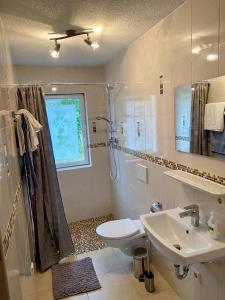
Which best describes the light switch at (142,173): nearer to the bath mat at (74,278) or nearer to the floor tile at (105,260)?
the floor tile at (105,260)

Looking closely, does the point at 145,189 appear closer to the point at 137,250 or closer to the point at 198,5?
the point at 137,250

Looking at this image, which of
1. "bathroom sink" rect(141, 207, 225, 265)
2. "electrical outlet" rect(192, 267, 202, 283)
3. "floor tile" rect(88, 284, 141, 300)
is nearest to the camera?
"bathroom sink" rect(141, 207, 225, 265)

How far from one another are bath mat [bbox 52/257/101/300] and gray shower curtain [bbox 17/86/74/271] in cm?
17

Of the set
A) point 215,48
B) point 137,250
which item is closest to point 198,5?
point 215,48

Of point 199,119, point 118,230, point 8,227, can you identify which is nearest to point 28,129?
point 8,227

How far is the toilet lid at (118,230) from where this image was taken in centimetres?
244

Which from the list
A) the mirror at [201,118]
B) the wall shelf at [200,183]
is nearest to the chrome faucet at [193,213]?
the wall shelf at [200,183]

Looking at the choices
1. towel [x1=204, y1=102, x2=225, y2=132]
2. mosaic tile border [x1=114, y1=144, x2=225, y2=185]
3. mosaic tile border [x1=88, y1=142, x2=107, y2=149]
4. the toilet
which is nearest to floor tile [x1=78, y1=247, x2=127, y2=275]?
the toilet

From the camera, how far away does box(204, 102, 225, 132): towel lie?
157 centimetres

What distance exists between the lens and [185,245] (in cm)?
183

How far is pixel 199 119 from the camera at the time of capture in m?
1.78

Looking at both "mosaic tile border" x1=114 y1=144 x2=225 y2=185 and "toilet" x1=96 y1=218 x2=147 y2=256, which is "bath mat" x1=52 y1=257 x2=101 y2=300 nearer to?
"toilet" x1=96 y1=218 x2=147 y2=256

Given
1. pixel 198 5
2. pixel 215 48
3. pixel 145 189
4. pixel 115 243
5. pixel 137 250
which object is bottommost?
pixel 137 250

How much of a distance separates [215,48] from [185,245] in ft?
4.66
